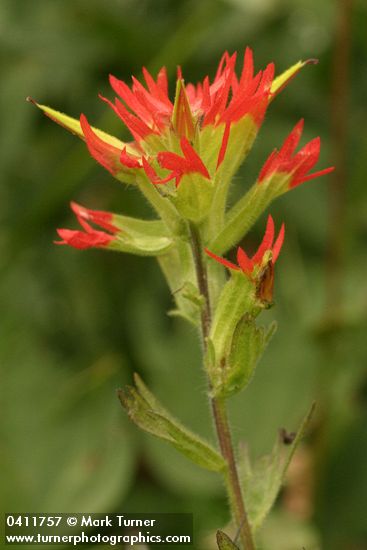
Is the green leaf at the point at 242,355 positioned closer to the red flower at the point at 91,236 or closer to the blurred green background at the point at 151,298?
the red flower at the point at 91,236

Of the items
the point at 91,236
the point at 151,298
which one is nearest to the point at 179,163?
the point at 91,236

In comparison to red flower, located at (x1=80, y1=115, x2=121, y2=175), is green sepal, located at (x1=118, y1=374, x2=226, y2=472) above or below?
below

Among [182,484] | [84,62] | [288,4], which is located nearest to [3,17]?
[84,62]

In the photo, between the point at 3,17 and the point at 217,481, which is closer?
the point at 217,481

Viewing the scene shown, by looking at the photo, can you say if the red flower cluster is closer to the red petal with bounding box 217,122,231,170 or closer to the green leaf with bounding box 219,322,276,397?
the red petal with bounding box 217,122,231,170

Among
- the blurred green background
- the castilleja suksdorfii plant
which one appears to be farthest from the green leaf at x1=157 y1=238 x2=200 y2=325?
the blurred green background

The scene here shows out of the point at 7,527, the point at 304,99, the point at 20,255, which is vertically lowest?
the point at 7,527

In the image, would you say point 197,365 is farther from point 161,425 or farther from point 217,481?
point 161,425
